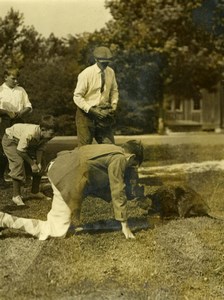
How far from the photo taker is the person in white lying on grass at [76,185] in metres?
3.39

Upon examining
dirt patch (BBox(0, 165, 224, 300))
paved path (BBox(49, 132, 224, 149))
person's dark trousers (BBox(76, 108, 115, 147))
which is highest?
person's dark trousers (BBox(76, 108, 115, 147))

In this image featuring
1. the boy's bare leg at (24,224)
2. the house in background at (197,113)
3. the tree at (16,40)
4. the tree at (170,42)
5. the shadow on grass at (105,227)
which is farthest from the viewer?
the house in background at (197,113)

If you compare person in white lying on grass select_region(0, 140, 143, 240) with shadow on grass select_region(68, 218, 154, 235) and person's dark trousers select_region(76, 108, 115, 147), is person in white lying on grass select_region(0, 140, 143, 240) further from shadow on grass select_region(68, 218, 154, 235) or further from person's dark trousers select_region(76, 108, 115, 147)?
person's dark trousers select_region(76, 108, 115, 147)

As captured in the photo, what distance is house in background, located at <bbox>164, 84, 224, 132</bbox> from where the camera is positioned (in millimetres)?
4012

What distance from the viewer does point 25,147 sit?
11.9 feet

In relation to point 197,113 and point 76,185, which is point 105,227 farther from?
point 197,113

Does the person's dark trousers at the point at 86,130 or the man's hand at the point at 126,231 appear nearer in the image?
the man's hand at the point at 126,231

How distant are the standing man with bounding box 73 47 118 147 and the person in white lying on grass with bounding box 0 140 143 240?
0.27 metres

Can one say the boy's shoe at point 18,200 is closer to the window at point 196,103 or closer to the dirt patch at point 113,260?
the dirt patch at point 113,260

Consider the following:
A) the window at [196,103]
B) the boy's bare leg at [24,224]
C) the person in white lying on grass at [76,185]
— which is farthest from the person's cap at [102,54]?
the boy's bare leg at [24,224]

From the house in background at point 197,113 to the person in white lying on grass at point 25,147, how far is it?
968 mm

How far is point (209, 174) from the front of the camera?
168 inches

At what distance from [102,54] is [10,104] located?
74 centimetres

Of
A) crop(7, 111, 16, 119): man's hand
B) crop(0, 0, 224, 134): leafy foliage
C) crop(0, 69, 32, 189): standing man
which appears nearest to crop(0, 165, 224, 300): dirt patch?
crop(0, 69, 32, 189): standing man
